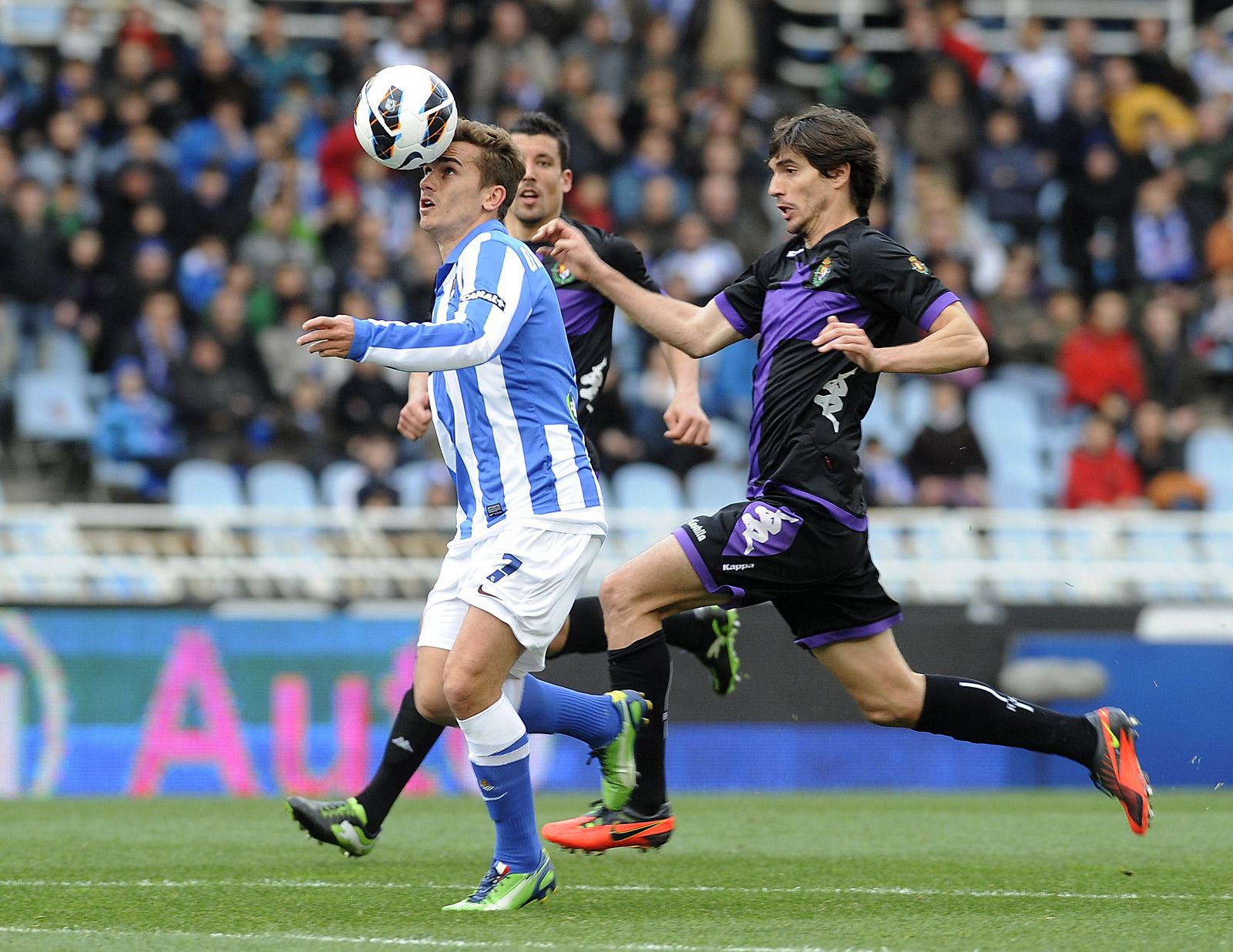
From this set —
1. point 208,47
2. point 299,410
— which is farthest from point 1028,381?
point 208,47

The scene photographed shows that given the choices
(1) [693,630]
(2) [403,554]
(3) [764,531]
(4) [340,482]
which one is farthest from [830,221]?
(4) [340,482]

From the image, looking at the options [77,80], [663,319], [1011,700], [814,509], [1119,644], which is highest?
[77,80]

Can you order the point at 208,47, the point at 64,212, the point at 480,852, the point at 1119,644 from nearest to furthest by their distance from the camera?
the point at 480,852 < the point at 1119,644 < the point at 64,212 < the point at 208,47

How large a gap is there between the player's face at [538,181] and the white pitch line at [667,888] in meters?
2.54

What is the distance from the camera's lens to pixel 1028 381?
14375mm

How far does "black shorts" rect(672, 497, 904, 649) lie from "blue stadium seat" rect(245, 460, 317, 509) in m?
6.71

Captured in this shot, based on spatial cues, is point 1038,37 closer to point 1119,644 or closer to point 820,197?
point 1119,644

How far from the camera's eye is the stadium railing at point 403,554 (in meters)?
11.2

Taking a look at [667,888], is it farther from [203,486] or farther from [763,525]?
[203,486]

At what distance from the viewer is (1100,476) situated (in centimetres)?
1323

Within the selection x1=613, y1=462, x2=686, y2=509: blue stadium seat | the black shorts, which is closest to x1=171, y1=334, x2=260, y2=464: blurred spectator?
x1=613, y1=462, x2=686, y2=509: blue stadium seat

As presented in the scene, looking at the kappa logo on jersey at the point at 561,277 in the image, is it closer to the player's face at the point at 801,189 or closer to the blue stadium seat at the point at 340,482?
the player's face at the point at 801,189

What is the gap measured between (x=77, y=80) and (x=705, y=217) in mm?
5099

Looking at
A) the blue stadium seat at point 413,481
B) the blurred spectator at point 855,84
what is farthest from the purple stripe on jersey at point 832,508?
the blurred spectator at point 855,84
